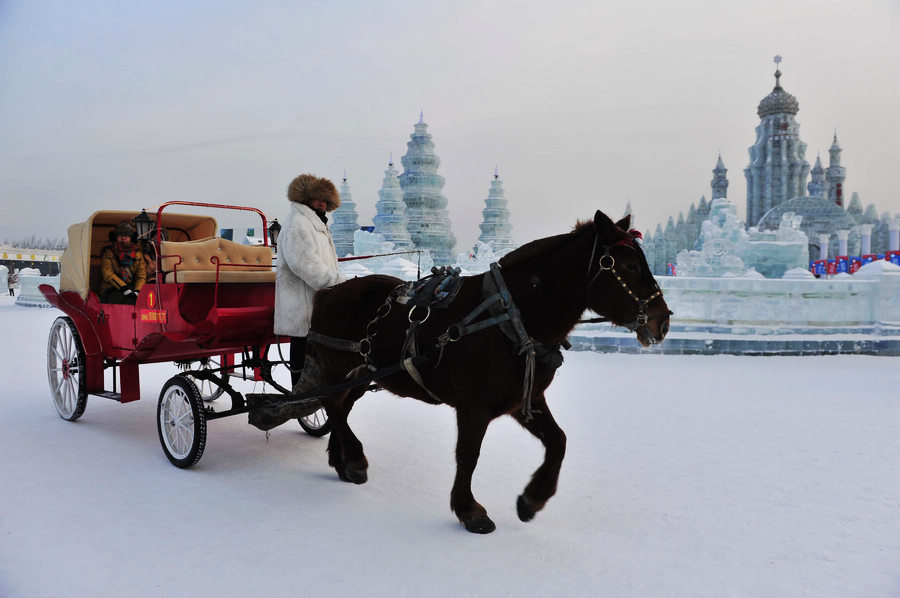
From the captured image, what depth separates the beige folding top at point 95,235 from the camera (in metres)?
5.07

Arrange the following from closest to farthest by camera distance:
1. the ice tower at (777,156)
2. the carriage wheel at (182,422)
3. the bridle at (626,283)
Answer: the bridle at (626,283) < the carriage wheel at (182,422) < the ice tower at (777,156)

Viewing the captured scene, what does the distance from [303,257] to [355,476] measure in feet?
4.52

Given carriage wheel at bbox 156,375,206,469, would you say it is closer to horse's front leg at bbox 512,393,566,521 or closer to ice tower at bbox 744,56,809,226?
horse's front leg at bbox 512,393,566,521

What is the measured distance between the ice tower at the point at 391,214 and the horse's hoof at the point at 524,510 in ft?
120

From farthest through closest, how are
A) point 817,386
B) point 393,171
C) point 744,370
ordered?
point 393,171 < point 744,370 < point 817,386

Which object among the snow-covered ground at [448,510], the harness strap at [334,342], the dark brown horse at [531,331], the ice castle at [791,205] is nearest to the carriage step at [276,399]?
the harness strap at [334,342]

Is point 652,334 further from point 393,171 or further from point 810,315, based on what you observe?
point 393,171

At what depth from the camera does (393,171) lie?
42188mm

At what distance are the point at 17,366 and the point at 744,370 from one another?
975cm

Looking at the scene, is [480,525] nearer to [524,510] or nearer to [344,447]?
[524,510]

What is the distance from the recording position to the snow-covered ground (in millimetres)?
2639

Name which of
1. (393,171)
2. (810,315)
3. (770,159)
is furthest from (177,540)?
(770,159)

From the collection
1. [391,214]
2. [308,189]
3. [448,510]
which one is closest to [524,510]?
[448,510]

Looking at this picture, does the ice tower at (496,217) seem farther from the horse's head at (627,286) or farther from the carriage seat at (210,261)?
the horse's head at (627,286)
